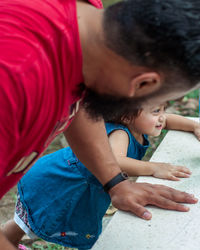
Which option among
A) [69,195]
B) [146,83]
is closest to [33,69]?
[146,83]

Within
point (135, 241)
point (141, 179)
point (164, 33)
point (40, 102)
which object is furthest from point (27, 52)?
point (141, 179)

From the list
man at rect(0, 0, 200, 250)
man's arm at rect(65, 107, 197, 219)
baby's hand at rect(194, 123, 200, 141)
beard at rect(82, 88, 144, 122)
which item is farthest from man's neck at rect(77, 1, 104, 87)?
baby's hand at rect(194, 123, 200, 141)

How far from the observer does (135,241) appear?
50.1 inches

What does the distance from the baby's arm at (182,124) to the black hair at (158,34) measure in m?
1.09

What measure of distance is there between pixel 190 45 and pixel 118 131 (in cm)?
101

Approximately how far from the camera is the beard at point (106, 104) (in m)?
1.06

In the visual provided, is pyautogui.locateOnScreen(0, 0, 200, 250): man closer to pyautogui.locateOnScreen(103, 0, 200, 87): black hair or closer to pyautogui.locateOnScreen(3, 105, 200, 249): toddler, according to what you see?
pyautogui.locateOnScreen(103, 0, 200, 87): black hair

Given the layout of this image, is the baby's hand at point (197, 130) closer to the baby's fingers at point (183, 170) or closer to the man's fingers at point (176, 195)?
the baby's fingers at point (183, 170)

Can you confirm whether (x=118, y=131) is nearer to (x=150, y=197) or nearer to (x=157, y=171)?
(x=157, y=171)

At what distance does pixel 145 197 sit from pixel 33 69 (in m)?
0.72

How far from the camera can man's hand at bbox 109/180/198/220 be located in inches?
53.9

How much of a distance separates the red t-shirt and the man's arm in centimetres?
46

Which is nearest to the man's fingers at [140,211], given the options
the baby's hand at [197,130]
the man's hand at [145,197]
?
the man's hand at [145,197]

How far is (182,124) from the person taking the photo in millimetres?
2023
